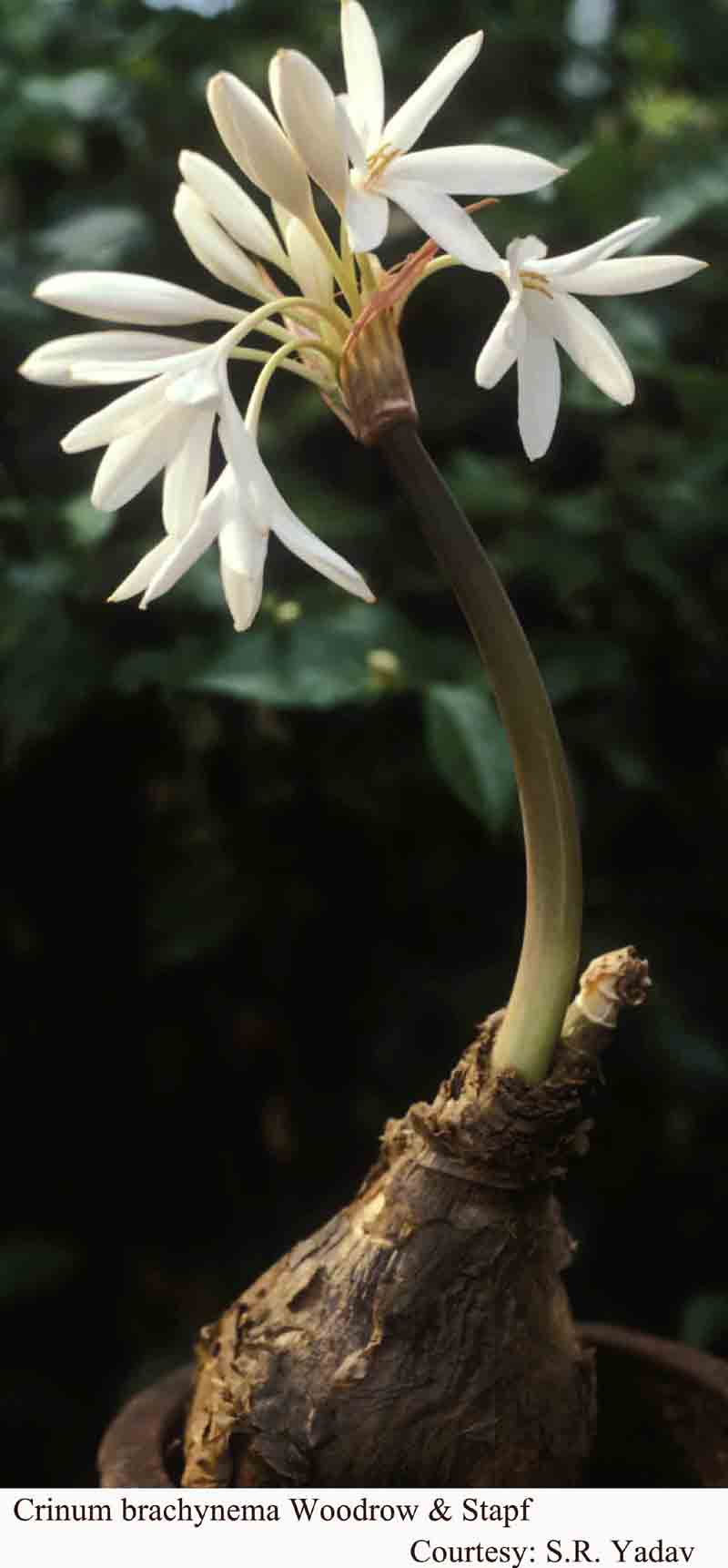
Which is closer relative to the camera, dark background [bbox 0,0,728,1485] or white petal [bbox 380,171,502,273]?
white petal [bbox 380,171,502,273]

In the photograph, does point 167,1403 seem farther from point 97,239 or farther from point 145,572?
point 97,239

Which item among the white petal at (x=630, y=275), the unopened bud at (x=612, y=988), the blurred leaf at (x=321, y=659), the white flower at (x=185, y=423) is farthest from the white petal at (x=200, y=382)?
the blurred leaf at (x=321, y=659)

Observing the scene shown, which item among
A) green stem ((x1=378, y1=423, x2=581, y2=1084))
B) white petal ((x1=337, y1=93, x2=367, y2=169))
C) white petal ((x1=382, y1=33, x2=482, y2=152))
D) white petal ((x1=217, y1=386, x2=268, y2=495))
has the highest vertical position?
white petal ((x1=382, y1=33, x2=482, y2=152))

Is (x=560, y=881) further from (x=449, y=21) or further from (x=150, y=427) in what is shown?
(x=449, y=21)

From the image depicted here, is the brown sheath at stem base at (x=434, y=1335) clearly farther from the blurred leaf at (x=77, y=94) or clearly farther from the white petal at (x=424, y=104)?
the blurred leaf at (x=77, y=94)

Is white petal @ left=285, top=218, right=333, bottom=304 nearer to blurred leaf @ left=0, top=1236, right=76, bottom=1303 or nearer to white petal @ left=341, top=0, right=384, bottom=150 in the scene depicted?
white petal @ left=341, top=0, right=384, bottom=150

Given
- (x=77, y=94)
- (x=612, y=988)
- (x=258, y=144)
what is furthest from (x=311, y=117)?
(x=77, y=94)

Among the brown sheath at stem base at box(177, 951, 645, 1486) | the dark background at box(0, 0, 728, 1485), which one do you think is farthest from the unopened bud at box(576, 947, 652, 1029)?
the dark background at box(0, 0, 728, 1485)
